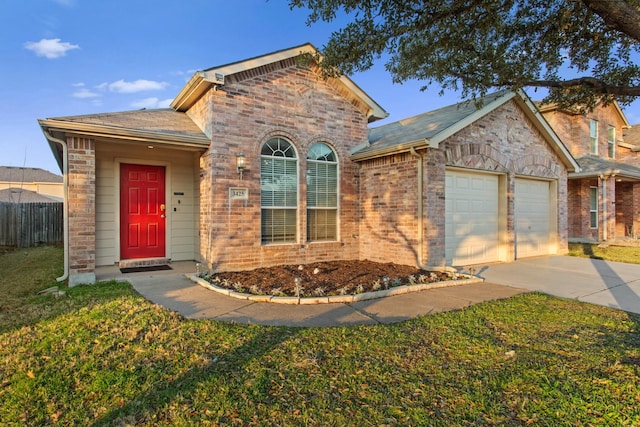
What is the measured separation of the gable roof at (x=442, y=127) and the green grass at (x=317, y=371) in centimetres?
433

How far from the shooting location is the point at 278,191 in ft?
26.0

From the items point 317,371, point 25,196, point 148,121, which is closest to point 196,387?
point 317,371

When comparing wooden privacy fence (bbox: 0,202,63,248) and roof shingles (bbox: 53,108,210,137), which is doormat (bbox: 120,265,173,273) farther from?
wooden privacy fence (bbox: 0,202,63,248)

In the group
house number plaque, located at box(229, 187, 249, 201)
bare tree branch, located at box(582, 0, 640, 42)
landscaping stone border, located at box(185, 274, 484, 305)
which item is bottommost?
landscaping stone border, located at box(185, 274, 484, 305)

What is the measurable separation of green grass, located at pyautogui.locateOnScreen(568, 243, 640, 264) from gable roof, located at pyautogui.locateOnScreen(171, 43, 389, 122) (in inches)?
300

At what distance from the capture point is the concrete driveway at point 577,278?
566cm

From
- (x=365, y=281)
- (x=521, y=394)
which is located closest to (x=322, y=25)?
(x=365, y=281)

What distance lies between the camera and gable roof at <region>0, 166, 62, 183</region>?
1154 inches

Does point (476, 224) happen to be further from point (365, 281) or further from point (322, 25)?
point (322, 25)

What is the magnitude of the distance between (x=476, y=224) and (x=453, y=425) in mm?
7418

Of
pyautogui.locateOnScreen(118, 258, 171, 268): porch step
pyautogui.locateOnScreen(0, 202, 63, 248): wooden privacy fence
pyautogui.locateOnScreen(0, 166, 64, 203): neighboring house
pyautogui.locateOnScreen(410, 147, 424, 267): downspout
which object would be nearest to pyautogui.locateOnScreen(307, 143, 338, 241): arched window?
pyautogui.locateOnScreen(410, 147, 424, 267): downspout

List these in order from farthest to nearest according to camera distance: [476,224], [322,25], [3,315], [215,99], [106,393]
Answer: [476,224] → [215,99] → [322,25] → [3,315] → [106,393]

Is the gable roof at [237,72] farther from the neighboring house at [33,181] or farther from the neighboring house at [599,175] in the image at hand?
the neighboring house at [33,181]

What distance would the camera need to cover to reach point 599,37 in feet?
17.7
